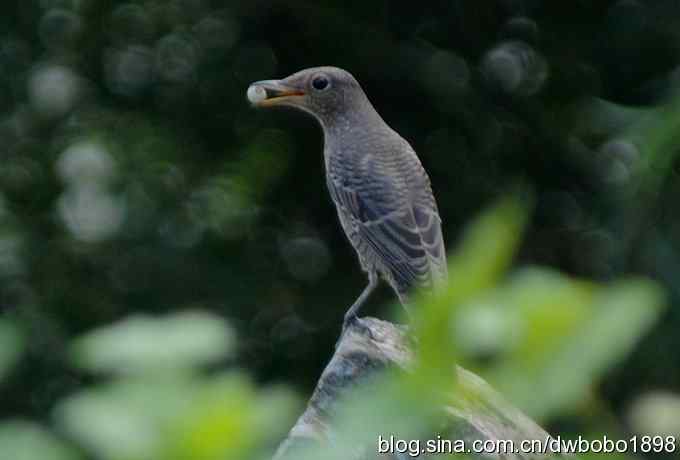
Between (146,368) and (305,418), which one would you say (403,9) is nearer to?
(305,418)

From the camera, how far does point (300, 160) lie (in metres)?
6.81

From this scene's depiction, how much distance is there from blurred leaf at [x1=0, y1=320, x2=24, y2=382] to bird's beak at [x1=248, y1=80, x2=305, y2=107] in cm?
377

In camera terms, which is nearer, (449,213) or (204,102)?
(449,213)

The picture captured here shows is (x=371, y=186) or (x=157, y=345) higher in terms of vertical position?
(x=157, y=345)

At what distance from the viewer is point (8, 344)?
39.3 inches

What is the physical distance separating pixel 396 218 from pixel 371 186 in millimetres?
232

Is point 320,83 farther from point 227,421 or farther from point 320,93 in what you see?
point 227,421

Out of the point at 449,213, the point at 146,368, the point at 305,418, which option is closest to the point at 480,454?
the point at 305,418

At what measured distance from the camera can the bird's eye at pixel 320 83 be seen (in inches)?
197

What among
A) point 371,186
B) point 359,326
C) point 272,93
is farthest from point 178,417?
point 272,93

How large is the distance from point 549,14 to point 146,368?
5.89 m

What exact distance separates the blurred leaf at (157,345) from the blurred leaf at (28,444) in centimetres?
6

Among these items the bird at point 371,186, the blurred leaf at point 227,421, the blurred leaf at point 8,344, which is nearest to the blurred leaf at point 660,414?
the blurred leaf at point 227,421

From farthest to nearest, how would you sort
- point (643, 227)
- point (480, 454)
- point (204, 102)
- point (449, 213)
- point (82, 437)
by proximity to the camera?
point (204, 102) < point (449, 213) < point (643, 227) < point (480, 454) < point (82, 437)
